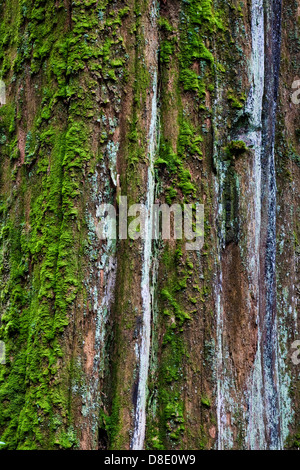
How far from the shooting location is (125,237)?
2.14 meters

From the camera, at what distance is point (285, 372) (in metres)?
2.79

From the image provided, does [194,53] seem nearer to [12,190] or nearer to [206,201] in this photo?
[206,201]

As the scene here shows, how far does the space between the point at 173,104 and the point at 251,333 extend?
1194 millimetres

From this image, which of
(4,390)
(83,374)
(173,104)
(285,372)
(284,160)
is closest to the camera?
(83,374)

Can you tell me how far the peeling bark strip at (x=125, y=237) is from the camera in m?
2.04

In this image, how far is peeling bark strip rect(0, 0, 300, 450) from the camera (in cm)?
204

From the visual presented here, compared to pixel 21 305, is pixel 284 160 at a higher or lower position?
higher

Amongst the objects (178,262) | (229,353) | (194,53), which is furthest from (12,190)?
(229,353)

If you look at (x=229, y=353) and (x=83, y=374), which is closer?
(x=83, y=374)

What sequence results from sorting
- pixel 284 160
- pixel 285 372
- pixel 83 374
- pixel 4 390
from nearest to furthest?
pixel 83 374, pixel 4 390, pixel 285 372, pixel 284 160

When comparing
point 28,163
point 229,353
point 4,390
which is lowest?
point 4,390

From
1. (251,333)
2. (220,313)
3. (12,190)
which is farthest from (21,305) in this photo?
(251,333)

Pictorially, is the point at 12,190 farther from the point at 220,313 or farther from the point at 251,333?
the point at 251,333

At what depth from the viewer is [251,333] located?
7.80ft
